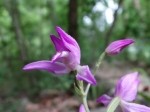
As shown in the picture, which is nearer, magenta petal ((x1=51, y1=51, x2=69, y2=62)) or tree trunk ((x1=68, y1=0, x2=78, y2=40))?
magenta petal ((x1=51, y1=51, x2=69, y2=62))

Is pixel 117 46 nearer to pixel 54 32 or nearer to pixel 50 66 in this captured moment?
pixel 50 66

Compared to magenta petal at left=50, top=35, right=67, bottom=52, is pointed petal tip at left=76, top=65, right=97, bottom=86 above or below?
below

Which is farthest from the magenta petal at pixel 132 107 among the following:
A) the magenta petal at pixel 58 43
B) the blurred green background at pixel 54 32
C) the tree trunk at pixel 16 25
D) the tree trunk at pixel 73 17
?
the tree trunk at pixel 16 25

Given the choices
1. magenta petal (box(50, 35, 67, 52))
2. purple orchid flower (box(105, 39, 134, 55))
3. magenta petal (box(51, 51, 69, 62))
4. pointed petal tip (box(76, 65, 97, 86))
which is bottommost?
pointed petal tip (box(76, 65, 97, 86))

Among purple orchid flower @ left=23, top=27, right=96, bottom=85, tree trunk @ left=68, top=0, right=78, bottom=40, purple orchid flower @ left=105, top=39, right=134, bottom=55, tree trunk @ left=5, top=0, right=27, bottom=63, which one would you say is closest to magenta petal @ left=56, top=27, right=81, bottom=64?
purple orchid flower @ left=23, top=27, right=96, bottom=85

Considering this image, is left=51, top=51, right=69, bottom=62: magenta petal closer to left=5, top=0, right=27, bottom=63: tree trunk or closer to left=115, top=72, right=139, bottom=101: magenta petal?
left=115, top=72, right=139, bottom=101: magenta petal

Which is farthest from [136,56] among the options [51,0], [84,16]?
[84,16]

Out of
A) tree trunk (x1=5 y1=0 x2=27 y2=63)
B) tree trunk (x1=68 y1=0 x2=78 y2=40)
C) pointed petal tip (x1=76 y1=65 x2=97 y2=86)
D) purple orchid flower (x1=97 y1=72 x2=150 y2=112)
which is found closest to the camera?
pointed petal tip (x1=76 y1=65 x2=97 y2=86)

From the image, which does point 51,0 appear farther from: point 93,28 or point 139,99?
point 139,99

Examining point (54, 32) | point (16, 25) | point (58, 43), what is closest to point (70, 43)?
point (58, 43)
